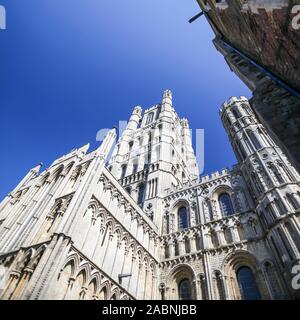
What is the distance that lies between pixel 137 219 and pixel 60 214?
659cm

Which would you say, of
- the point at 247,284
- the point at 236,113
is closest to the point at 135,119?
the point at 236,113

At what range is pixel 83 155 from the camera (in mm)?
17016

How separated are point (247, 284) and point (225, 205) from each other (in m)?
6.18

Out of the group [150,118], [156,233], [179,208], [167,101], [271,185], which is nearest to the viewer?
[271,185]

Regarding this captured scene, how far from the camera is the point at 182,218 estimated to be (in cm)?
2009

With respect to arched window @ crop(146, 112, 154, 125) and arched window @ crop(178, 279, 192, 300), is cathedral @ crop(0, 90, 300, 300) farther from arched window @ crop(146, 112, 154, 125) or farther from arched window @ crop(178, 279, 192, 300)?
arched window @ crop(146, 112, 154, 125)

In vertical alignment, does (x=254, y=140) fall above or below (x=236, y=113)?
below

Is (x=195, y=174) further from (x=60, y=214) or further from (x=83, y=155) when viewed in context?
(x=60, y=214)

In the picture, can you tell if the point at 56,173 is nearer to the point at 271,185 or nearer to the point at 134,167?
the point at 134,167

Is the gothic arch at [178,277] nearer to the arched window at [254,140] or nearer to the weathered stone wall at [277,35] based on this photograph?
the arched window at [254,140]

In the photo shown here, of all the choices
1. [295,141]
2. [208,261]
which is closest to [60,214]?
[208,261]

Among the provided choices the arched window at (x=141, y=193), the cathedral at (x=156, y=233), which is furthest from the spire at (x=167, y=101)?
the cathedral at (x=156, y=233)

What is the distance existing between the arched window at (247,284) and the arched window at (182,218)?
5434 millimetres
